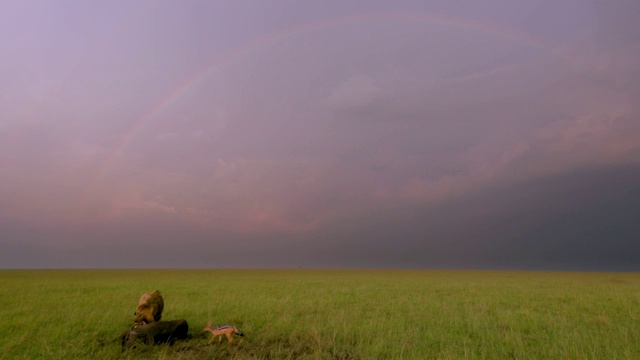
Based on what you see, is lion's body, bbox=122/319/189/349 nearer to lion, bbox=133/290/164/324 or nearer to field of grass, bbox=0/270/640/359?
field of grass, bbox=0/270/640/359

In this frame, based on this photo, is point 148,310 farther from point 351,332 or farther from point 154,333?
point 351,332

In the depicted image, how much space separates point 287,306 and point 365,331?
617 cm

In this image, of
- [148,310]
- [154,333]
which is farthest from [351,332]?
[148,310]

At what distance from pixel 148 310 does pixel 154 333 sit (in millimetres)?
1464

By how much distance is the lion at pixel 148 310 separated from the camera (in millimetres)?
11680

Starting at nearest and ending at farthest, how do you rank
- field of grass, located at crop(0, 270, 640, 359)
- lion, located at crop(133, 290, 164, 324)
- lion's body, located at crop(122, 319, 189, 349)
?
field of grass, located at crop(0, 270, 640, 359) < lion's body, located at crop(122, 319, 189, 349) < lion, located at crop(133, 290, 164, 324)

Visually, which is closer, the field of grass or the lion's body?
the field of grass

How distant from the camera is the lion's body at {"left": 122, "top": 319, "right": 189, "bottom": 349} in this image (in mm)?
10438

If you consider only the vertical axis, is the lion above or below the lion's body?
above

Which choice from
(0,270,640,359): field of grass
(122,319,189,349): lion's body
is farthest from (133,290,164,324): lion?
(0,270,640,359): field of grass

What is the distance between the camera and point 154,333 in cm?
1049

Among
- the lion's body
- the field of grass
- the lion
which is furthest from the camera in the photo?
the lion

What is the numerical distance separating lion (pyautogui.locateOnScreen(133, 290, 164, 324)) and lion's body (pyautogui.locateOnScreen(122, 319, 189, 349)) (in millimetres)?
590

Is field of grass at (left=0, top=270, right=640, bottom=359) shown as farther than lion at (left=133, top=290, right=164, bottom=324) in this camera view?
No
